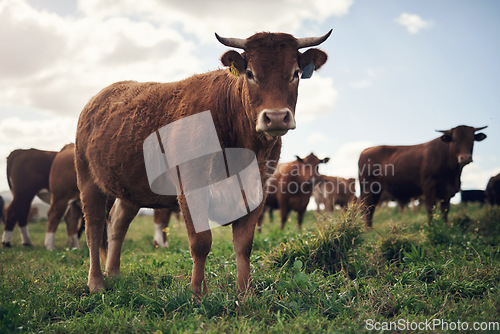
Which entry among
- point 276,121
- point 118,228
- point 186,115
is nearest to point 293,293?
point 276,121

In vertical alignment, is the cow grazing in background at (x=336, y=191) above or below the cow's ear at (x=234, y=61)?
below

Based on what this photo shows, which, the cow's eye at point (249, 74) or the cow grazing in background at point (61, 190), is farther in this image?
the cow grazing in background at point (61, 190)

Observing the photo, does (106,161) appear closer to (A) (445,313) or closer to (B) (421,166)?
(A) (445,313)

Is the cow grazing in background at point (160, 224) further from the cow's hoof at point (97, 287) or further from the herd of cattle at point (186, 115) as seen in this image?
the cow's hoof at point (97, 287)

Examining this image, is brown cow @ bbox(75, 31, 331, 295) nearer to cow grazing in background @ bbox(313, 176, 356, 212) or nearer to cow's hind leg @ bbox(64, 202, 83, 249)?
cow's hind leg @ bbox(64, 202, 83, 249)

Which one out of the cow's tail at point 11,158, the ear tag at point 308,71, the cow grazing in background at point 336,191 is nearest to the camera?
the ear tag at point 308,71

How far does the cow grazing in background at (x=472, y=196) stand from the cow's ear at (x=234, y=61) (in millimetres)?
18391

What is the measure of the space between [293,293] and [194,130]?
1.79 metres

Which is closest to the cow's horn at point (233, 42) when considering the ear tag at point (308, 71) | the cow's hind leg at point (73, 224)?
the ear tag at point (308, 71)

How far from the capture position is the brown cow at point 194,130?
343cm

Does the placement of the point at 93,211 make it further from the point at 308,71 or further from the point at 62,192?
the point at 62,192

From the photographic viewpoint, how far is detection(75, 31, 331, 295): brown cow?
343 cm

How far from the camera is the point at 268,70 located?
11.2 ft

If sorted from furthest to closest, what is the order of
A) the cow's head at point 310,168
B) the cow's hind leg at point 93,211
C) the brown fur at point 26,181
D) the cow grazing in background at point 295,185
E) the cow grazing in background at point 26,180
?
1. the cow's head at point 310,168
2. the cow grazing in background at point 295,185
3. the cow grazing in background at point 26,180
4. the brown fur at point 26,181
5. the cow's hind leg at point 93,211
